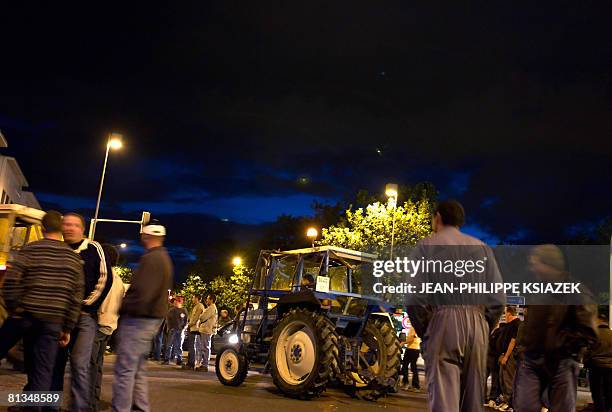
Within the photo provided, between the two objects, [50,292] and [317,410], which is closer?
[50,292]

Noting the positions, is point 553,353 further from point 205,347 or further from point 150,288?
point 205,347

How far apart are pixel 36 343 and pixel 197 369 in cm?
1135

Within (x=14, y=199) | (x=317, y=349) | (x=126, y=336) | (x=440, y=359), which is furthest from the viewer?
(x=14, y=199)

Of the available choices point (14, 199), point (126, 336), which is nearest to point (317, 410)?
point (126, 336)

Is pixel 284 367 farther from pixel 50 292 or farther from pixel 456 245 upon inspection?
pixel 456 245

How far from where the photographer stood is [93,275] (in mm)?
6238

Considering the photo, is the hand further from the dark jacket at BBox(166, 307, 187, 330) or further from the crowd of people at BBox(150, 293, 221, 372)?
the dark jacket at BBox(166, 307, 187, 330)

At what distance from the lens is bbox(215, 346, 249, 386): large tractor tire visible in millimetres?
12014

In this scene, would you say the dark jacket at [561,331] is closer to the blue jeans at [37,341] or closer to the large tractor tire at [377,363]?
the blue jeans at [37,341]

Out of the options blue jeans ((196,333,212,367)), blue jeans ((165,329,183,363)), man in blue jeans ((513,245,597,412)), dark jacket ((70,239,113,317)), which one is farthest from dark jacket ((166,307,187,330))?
man in blue jeans ((513,245,597,412))

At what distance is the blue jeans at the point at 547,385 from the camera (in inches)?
202

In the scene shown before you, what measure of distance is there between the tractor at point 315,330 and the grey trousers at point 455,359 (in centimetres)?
660

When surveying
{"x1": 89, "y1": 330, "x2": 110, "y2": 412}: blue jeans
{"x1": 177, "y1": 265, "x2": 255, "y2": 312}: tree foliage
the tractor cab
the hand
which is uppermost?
{"x1": 177, "y1": 265, "x2": 255, "y2": 312}: tree foliage

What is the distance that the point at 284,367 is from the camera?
1141 centimetres
